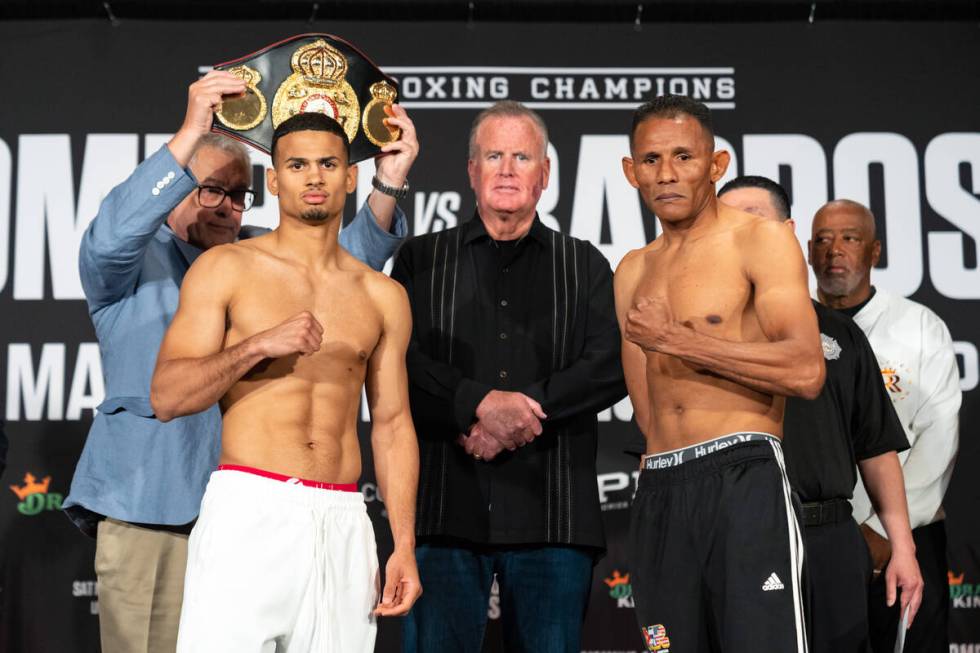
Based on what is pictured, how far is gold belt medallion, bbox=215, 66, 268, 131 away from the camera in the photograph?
3.04 meters

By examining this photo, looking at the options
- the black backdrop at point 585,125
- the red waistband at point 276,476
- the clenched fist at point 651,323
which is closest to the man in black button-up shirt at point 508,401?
the clenched fist at point 651,323

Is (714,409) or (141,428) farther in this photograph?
(141,428)

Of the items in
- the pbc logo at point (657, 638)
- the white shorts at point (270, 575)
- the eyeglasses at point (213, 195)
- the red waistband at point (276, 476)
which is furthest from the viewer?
the eyeglasses at point (213, 195)

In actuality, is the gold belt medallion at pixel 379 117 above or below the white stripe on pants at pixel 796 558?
above

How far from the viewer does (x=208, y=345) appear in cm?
253

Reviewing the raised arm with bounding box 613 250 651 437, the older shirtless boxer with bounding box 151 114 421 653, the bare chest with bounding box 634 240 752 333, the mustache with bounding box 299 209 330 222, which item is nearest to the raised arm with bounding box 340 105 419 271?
the older shirtless boxer with bounding box 151 114 421 653

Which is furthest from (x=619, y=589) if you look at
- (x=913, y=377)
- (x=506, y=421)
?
(x=506, y=421)

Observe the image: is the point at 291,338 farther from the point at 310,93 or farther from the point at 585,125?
the point at 585,125

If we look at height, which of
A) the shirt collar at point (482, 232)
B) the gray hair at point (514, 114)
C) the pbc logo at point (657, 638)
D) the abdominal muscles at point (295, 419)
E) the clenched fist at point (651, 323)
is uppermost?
the gray hair at point (514, 114)

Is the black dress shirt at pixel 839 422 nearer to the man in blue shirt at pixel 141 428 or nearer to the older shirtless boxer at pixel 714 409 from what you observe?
the older shirtless boxer at pixel 714 409

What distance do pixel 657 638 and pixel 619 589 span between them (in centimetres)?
200

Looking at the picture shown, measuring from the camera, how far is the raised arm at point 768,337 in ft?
8.43

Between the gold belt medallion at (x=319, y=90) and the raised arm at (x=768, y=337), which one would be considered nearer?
the raised arm at (x=768, y=337)

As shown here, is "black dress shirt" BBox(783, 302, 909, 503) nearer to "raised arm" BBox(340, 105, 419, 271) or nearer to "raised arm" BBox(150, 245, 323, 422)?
"raised arm" BBox(340, 105, 419, 271)
